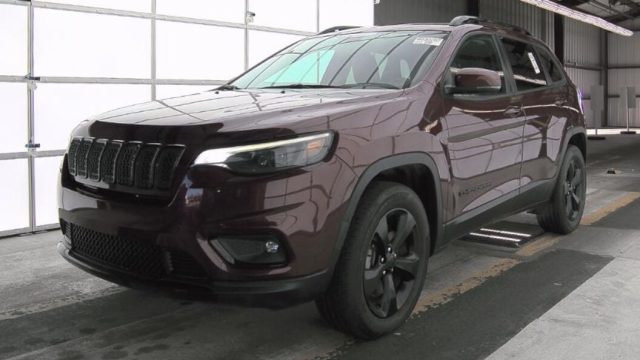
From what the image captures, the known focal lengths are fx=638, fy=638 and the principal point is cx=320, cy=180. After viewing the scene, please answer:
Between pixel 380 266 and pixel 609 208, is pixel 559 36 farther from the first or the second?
pixel 380 266

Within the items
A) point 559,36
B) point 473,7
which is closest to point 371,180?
point 473,7

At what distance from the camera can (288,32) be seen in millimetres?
9422

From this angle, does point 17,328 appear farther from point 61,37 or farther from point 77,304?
point 61,37

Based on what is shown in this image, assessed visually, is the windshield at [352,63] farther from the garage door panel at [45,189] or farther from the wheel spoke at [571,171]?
the garage door panel at [45,189]

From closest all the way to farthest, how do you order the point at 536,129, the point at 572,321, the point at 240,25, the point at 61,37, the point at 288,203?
the point at 288,203
the point at 572,321
the point at 536,129
the point at 61,37
the point at 240,25

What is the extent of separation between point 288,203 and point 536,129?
2.93 m

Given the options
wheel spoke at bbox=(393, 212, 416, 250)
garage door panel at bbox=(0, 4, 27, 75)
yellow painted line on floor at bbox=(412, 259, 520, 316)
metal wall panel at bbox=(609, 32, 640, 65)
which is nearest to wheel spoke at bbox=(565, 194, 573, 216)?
yellow painted line on floor at bbox=(412, 259, 520, 316)

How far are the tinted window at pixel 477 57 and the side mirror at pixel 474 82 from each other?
0.20 feet

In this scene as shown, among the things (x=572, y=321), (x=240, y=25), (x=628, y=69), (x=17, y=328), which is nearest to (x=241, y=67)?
(x=240, y=25)

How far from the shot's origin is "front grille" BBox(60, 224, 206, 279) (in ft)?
9.64

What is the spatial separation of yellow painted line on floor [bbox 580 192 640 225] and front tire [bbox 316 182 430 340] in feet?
12.6

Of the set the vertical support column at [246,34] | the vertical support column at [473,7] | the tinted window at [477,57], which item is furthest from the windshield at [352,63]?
the vertical support column at [473,7]

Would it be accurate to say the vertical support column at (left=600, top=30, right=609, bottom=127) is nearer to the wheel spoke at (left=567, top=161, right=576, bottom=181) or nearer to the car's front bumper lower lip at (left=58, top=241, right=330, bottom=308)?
the wheel spoke at (left=567, top=161, right=576, bottom=181)

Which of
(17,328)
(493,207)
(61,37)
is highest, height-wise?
(61,37)
